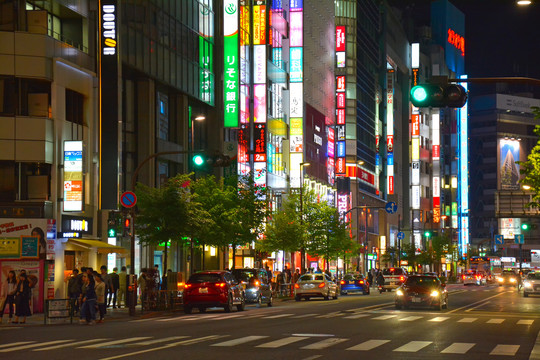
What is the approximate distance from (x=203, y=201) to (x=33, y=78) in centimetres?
1399

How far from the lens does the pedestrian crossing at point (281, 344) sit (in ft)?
67.6

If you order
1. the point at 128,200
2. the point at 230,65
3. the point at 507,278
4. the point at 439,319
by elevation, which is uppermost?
the point at 230,65

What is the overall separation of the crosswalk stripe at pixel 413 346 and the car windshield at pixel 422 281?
19.1m

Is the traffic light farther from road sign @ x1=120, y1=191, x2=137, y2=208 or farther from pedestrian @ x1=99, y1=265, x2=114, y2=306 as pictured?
pedestrian @ x1=99, y1=265, x2=114, y2=306

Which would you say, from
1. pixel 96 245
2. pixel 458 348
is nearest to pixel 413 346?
pixel 458 348

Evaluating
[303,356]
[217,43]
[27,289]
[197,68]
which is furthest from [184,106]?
[303,356]

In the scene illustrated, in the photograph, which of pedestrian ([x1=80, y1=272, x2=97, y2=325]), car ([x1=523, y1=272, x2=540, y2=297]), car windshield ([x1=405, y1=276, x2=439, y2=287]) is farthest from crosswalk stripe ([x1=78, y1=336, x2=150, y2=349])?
car ([x1=523, y1=272, x2=540, y2=297])

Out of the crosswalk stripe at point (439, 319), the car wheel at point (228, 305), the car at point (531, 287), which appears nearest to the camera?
the crosswalk stripe at point (439, 319)

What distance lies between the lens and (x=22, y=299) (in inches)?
1280

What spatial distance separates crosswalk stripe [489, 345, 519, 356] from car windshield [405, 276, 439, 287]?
19.4 m

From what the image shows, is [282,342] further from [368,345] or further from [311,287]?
[311,287]

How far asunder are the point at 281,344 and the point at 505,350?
4.89 m

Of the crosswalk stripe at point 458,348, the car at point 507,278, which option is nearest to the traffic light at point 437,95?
the crosswalk stripe at point 458,348

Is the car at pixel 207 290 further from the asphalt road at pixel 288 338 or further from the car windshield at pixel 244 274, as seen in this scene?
the car windshield at pixel 244 274
